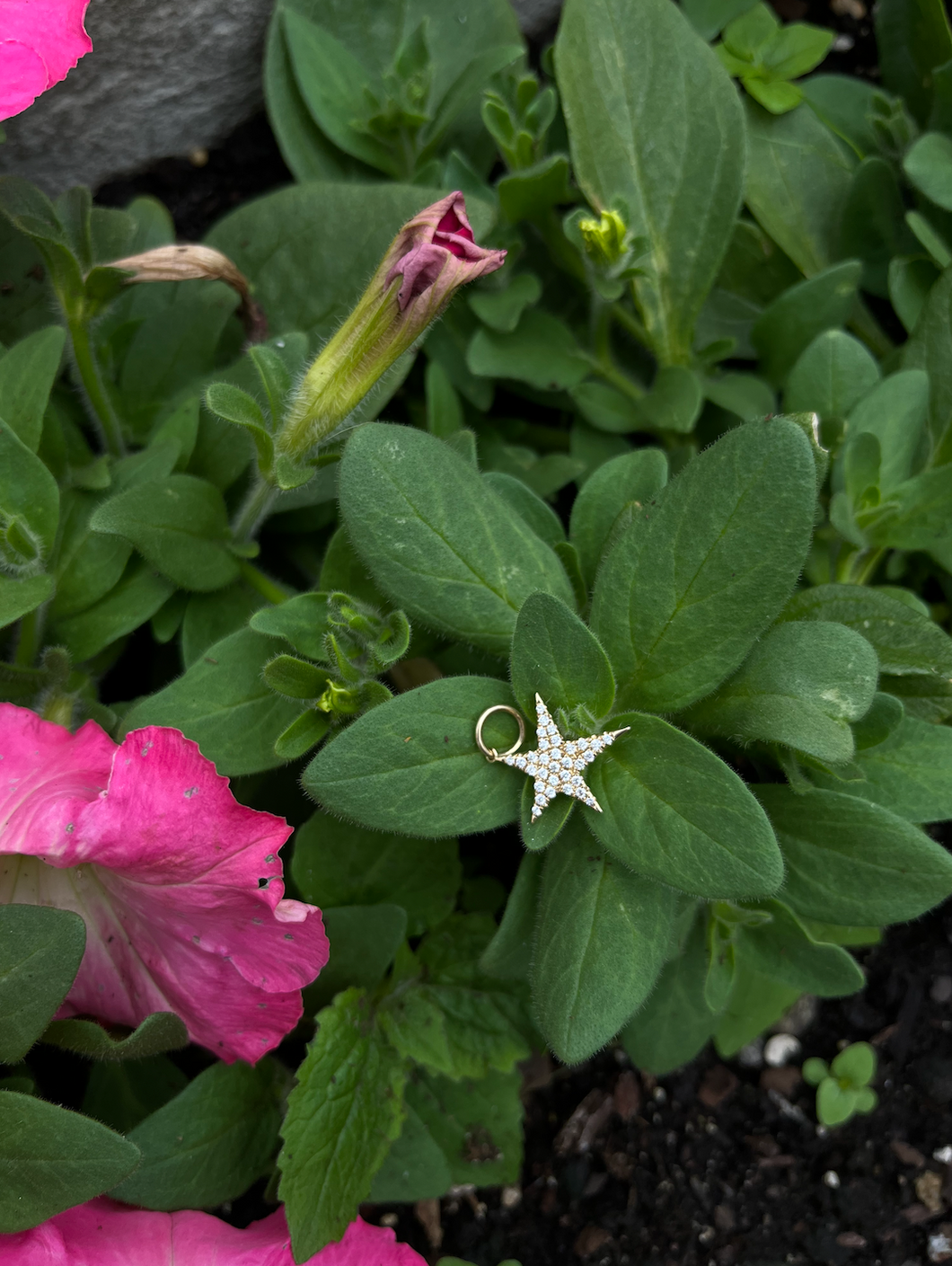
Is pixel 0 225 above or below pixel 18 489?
above

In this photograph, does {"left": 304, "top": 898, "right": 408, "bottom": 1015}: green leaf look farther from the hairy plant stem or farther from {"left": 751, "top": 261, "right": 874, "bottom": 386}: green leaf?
{"left": 751, "top": 261, "right": 874, "bottom": 386}: green leaf

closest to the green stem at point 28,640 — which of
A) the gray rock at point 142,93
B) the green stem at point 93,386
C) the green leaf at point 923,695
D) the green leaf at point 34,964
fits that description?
the green stem at point 93,386

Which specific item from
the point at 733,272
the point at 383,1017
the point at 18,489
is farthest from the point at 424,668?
the point at 733,272

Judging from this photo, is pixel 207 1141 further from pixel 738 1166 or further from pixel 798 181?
pixel 798 181

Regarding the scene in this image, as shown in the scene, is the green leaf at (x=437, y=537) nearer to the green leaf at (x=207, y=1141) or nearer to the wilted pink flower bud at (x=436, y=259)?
the wilted pink flower bud at (x=436, y=259)

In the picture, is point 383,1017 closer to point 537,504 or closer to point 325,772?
point 325,772

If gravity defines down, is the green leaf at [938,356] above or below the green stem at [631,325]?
below

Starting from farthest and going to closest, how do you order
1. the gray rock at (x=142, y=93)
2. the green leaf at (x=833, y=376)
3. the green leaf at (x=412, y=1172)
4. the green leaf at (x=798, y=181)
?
the green leaf at (x=798, y=181) → the gray rock at (x=142, y=93) → the green leaf at (x=833, y=376) → the green leaf at (x=412, y=1172)
